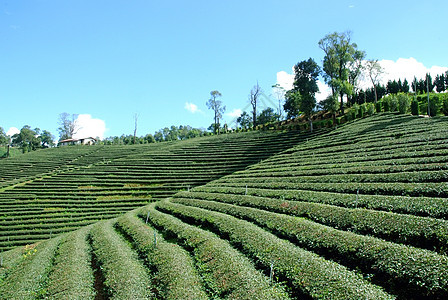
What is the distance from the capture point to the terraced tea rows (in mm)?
23688

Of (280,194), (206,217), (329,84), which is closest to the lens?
(206,217)

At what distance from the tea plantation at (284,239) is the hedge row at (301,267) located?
32 mm

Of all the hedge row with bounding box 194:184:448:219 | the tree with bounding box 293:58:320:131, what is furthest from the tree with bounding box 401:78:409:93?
the hedge row with bounding box 194:184:448:219

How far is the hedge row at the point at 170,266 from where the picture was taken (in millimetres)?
7938

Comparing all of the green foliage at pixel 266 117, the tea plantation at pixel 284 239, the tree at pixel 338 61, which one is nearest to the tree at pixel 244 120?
the green foliage at pixel 266 117

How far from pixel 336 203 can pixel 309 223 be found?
8.71ft

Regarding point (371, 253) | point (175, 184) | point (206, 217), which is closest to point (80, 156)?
point (175, 184)

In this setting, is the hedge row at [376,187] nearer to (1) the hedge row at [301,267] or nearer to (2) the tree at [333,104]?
(1) the hedge row at [301,267]

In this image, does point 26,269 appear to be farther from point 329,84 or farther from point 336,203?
point 329,84

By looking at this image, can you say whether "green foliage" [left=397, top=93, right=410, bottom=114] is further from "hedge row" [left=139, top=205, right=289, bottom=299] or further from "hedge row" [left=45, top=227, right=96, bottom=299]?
"hedge row" [left=45, top=227, right=96, bottom=299]

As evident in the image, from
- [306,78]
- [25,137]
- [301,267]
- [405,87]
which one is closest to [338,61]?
[306,78]

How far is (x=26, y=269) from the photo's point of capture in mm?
11852

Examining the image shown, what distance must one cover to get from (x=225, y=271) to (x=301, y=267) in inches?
89.1

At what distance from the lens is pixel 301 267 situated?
7.68 meters
